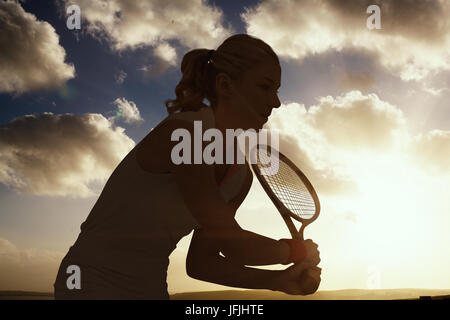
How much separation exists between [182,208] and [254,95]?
833 mm

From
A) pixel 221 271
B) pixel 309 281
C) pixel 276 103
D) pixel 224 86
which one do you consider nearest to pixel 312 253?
pixel 309 281

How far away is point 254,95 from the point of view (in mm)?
2367

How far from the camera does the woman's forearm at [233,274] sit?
2.39m

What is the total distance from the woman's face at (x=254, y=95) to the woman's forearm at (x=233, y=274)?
85 cm

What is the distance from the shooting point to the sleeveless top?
74.3 inches

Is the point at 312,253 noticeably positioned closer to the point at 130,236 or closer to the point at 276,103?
the point at 276,103

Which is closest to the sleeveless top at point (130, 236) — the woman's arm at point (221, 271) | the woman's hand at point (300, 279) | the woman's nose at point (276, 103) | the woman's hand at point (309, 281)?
the woman's arm at point (221, 271)

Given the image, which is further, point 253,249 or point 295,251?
point 295,251

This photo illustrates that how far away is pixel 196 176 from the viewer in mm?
1963

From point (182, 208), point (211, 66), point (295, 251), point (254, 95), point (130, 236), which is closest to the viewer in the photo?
point (130, 236)

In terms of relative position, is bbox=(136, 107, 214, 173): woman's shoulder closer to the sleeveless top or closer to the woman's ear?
the sleeveless top

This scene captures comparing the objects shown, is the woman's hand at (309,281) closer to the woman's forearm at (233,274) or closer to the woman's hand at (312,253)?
the woman's hand at (312,253)

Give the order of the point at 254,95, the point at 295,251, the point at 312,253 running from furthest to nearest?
the point at 312,253 → the point at 295,251 → the point at 254,95
